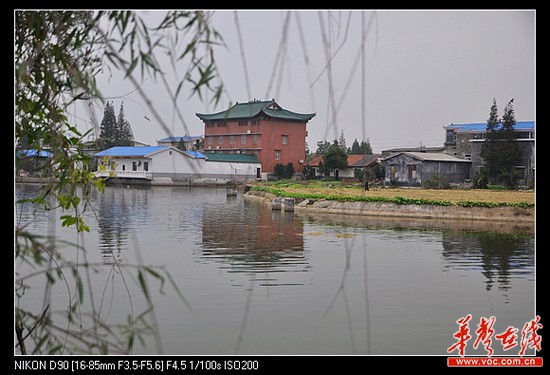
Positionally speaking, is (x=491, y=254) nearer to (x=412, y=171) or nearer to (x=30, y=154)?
(x=30, y=154)

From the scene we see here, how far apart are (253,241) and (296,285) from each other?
3.57 meters

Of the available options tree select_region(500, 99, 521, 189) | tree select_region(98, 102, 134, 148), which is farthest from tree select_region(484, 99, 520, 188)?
tree select_region(98, 102, 134, 148)

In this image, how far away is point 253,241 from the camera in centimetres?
973

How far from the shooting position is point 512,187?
2122 centimetres

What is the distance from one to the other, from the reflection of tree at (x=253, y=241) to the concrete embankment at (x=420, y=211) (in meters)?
1.69

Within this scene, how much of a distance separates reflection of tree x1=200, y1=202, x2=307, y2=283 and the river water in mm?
27

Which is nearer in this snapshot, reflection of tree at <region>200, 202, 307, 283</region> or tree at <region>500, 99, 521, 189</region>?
reflection of tree at <region>200, 202, 307, 283</region>

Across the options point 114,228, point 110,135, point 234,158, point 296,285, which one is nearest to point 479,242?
point 296,285

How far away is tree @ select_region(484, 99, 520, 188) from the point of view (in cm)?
2188

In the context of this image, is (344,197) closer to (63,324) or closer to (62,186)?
(63,324)

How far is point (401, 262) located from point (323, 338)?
3.87 metres

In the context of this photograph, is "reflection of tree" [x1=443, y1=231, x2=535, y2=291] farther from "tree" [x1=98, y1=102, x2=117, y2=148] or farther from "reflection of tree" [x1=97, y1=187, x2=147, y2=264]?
"tree" [x1=98, y1=102, x2=117, y2=148]

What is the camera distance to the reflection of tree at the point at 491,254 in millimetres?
7442
